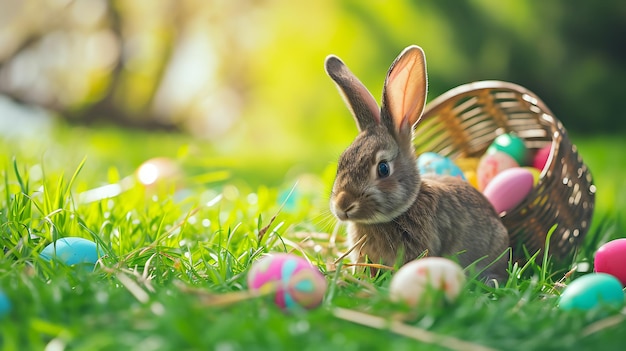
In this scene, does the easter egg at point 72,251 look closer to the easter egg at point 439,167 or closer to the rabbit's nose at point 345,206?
the rabbit's nose at point 345,206

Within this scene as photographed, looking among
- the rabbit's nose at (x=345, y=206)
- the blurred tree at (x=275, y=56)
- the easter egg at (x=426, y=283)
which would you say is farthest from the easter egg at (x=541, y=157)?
the blurred tree at (x=275, y=56)

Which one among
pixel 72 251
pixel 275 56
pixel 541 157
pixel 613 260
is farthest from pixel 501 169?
pixel 275 56

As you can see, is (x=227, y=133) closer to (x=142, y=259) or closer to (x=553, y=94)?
(x=553, y=94)

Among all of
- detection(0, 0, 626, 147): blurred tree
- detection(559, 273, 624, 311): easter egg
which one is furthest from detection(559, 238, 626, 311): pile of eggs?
detection(0, 0, 626, 147): blurred tree

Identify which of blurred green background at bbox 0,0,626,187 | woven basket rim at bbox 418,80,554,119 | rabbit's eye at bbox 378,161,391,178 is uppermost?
woven basket rim at bbox 418,80,554,119

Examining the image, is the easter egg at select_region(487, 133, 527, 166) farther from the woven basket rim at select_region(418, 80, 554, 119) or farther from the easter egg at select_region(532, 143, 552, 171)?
the woven basket rim at select_region(418, 80, 554, 119)

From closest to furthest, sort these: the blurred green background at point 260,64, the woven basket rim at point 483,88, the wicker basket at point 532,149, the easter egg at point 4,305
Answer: the easter egg at point 4,305 < the wicker basket at point 532,149 < the woven basket rim at point 483,88 < the blurred green background at point 260,64
